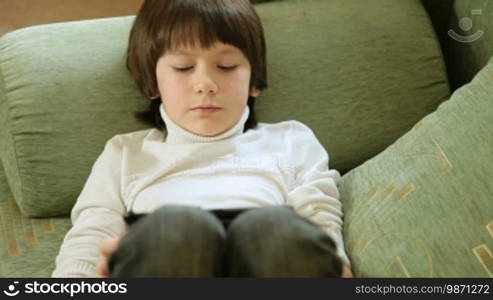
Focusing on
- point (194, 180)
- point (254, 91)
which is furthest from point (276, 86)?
point (194, 180)

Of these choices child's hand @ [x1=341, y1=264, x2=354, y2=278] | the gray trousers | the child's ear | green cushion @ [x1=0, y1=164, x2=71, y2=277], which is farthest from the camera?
the child's ear

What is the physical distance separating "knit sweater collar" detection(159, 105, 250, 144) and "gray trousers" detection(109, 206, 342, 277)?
1.14ft

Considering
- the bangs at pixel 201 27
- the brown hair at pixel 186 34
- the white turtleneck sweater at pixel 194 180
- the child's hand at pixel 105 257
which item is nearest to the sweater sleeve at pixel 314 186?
the white turtleneck sweater at pixel 194 180

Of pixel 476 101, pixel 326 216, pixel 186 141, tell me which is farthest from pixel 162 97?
pixel 476 101

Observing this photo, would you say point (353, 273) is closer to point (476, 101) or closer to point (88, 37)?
point (476, 101)

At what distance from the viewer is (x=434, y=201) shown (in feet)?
3.37

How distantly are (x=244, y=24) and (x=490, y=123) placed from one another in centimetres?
46

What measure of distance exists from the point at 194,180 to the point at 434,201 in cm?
40

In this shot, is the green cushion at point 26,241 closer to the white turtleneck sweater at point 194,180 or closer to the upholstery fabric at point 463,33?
the white turtleneck sweater at point 194,180

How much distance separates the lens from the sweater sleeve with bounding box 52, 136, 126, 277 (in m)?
1.04

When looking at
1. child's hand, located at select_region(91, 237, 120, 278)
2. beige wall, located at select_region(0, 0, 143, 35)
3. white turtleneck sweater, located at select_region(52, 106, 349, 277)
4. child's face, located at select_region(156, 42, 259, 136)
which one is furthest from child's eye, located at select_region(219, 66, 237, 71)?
beige wall, located at select_region(0, 0, 143, 35)

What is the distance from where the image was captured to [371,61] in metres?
1.36

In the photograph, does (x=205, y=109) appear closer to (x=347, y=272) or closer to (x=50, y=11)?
(x=347, y=272)

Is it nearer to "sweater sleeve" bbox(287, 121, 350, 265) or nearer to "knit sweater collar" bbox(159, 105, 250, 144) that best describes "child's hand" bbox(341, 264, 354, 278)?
"sweater sleeve" bbox(287, 121, 350, 265)
